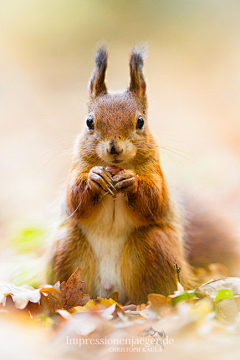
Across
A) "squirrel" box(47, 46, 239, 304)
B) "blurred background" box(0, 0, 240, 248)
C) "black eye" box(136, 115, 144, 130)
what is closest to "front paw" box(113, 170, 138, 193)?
"squirrel" box(47, 46, 239, 304)

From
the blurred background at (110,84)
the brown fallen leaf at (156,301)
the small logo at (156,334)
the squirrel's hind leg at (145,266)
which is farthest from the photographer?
the blurred background at (110,84)

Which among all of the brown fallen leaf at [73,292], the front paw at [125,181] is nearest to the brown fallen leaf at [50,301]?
the brown fallen leaf at [73,292]

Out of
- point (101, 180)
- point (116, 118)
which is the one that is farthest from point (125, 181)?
point (116, 118)

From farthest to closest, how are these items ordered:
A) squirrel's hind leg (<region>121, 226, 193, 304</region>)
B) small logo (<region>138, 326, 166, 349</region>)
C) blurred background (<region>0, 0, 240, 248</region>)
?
1. blurred background (<region>0, 0, 240, 248</region>)
2. squirrel's hind leg (<region>121, 226, 193, 304</region>)
3. small logo (<region>138, 326, 166, 349</region>)

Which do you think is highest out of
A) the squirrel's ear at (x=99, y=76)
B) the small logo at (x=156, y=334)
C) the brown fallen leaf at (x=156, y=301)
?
the squirrel's ear at (x=99, y=76)

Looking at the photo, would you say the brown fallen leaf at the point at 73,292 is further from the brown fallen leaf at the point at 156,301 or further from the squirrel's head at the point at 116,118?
the squirrel's head at the point at 116,118

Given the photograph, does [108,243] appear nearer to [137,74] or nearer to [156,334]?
[156,334]

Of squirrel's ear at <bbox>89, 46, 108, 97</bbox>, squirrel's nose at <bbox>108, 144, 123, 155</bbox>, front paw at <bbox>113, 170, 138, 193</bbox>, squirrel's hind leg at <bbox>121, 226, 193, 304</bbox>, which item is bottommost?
squirrel's hind leg at <bbox>121, 226, 193, 304</bbox>

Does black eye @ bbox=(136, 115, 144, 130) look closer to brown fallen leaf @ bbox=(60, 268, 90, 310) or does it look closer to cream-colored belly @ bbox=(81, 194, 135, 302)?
cream-colored belly @ bbox=(81, 194, 135, 302)
